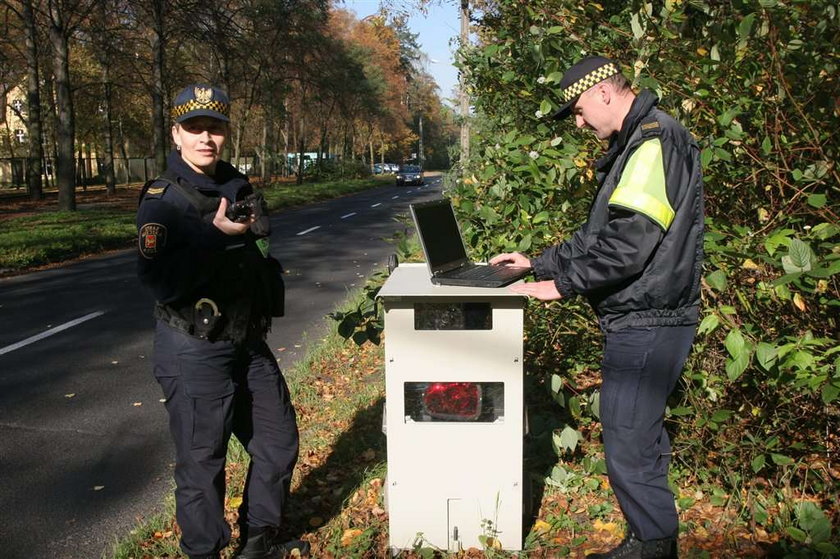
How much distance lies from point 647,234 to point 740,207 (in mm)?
1457

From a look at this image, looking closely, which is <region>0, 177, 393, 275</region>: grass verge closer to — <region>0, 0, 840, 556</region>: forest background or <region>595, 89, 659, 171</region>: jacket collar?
<region>0, 0, 840, 556</region>: forest background

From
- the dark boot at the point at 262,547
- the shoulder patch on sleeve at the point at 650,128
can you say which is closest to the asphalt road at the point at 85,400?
the dark boot at the point at 262,547

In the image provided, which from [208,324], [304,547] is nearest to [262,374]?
[208,324]

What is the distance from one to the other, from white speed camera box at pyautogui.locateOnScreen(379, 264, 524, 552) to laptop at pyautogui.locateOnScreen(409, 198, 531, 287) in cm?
5

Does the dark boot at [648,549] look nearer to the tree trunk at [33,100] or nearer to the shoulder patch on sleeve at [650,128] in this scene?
the shoulder patch on sleeve at [650,128]

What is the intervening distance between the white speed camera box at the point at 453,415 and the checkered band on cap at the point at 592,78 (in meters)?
0.81

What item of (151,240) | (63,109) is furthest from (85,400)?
(63,109)

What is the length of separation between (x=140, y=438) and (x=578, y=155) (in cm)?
338

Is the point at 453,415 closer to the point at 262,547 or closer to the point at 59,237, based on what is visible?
→ the point at 262,547

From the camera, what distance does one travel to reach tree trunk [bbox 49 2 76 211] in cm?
2120

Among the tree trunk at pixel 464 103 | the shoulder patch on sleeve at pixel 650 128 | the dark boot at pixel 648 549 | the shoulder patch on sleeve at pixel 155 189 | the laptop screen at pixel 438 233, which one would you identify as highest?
the tree trunk at pixel 464 103

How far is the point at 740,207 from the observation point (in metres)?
3.93

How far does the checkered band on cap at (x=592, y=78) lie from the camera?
292 cm

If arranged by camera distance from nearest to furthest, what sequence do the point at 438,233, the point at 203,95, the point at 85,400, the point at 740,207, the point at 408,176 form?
1. the point at 203,95
2. the point at 438,233
3. the point at 740,207
4. the point at 85,400
5. the point at 408,176
